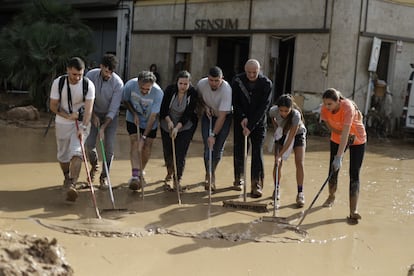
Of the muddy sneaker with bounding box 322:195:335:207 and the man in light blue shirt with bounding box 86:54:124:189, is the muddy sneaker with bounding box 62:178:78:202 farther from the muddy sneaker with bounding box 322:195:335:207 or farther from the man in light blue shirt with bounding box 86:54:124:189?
the muddy sneaker with bounding box 322:195:335:207

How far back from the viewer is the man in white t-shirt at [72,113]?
20.4ft

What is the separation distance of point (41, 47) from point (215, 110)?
8.96 m

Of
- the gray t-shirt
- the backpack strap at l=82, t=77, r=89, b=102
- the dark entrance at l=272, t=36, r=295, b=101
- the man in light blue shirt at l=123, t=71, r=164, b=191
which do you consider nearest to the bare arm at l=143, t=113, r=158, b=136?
the man in light blue shirt at l=123, t=71, r=164, b=191

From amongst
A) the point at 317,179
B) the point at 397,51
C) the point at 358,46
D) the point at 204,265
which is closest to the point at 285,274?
the point at 204,265

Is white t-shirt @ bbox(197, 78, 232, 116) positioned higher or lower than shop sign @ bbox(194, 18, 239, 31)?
lower

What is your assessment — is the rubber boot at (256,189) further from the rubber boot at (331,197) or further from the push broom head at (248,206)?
the rubber boot at (331,197)

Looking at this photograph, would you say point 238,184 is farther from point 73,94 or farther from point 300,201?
point 73,94

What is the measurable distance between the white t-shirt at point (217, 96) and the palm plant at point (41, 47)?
850 centimetres

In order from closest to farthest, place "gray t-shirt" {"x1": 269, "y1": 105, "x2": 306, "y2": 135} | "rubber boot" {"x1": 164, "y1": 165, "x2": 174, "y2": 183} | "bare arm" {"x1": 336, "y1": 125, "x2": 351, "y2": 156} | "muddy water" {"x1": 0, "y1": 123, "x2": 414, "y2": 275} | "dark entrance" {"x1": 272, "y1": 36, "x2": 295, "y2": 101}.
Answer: "muddy water" {"x1": 0, "y1": 123, "x2": 414, "y2": 275} < "bare arm" {"x1": 336, "y1": 125, "x2": 351, "y2": 156} < "gray t-shirt" {"x1": 269, "y1": 105, "x2": 306, "y2": 135} < "rubber boot" {"x1": 164, "y1": 165, "x2": 174, "y2": 183} < "dark entrance" {"x1": 272, "y1": 36, "x2": 295, "y2": 101}

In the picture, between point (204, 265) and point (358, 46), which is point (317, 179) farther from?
point (358, 46)

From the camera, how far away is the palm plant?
14.6 m

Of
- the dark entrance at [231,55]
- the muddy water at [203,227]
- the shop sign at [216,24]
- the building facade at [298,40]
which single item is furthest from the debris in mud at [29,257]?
the dark entrance at [231,55]

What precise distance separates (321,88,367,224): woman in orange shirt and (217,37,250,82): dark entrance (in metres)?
11.7

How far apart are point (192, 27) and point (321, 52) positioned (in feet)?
15.4
